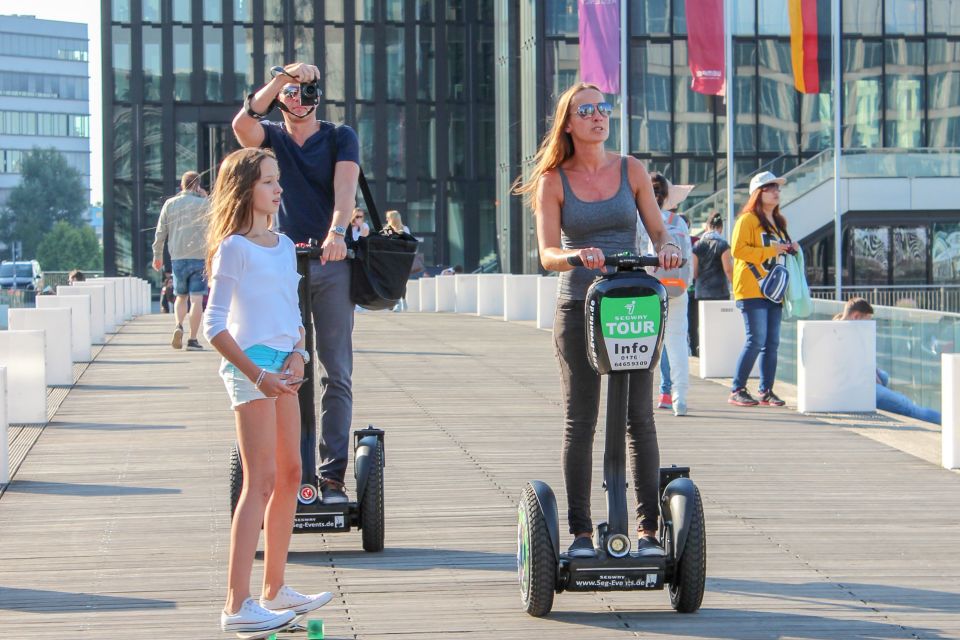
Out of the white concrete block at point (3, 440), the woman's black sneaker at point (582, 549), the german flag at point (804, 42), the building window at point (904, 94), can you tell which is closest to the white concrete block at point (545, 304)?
the german flag at point (804, 42)

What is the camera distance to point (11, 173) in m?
167

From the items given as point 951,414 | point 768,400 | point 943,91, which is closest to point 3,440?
point 951,414

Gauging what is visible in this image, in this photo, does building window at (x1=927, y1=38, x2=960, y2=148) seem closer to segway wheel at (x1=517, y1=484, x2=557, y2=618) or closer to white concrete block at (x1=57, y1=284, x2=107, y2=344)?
white concrete block at (x1=57, y1=284, x2=107, y2=344)

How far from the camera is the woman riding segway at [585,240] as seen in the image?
6.07 meters

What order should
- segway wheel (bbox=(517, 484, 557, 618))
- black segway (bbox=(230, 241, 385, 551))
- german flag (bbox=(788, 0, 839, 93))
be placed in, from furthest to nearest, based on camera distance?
german flag (bbox=(788, 0, 839, 93)) → black segway (bbox=(230, 241, 385, 551)) → segway wheel (bbox=(517, 484, 557, 618))

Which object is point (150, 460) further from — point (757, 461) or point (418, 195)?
point (418, 195)

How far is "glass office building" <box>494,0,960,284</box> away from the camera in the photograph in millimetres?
48156

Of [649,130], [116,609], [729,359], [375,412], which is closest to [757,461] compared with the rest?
[375,412]

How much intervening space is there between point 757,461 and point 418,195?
2077 inches

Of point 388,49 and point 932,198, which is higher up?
point 388,49

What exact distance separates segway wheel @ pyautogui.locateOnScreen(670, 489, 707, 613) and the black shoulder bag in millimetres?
1799

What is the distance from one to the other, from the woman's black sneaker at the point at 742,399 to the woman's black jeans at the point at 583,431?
7.49 metres

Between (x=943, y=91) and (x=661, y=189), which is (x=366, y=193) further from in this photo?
(x=943, y=91)

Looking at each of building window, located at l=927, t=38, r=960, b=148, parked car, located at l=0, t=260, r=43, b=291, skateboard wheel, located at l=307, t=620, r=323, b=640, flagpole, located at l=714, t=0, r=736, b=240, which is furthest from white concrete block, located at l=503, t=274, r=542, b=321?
parked car, located at l=0, t=260, r=43, b=291
